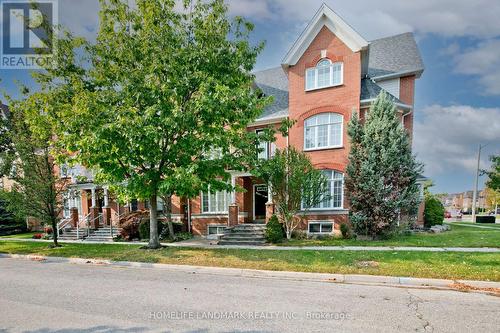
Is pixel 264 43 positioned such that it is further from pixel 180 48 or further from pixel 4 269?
pixel 4 269

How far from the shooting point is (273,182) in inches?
512

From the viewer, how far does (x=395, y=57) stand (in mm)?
16719

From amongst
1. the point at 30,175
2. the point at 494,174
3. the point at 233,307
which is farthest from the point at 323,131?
the point at 494,174

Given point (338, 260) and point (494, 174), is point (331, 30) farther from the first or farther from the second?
point (494, 174)

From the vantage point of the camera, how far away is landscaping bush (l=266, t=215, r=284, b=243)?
12555 mm

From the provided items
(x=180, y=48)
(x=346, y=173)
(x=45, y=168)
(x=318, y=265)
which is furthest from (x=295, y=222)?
(x=45, y=168)

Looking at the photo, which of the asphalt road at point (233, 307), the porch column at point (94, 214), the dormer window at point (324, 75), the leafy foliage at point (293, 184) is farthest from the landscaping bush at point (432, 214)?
the porch column at point (94, 214)

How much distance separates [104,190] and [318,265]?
17.8 meters

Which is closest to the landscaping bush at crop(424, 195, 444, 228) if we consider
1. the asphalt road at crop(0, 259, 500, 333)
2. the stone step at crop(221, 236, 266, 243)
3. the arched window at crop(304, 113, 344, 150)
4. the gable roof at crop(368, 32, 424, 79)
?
the arched window at crop(304, 113, 344, 150)

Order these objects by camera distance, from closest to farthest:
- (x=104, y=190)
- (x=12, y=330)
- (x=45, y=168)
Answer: (x=12, y=330)
(x=45, y=168)
(x=104, y=190)

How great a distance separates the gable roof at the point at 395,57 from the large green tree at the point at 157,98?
29.6ft

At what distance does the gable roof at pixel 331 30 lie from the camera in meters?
13.6

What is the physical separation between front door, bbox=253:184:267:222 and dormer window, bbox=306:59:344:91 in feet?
22.2

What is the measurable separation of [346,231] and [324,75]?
28.0 ft
